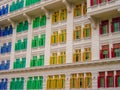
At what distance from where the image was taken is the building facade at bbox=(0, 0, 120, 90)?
26250 millimetres

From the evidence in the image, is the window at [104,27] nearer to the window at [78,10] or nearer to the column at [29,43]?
the window at [78,10]

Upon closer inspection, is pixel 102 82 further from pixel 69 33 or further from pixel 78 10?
pixel 78 10

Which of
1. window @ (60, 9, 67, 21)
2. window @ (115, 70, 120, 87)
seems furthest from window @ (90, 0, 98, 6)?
window @ (115, 70, 120, 87)

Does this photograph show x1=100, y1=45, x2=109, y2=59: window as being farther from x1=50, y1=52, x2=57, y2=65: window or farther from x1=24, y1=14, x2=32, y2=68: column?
x1=24, y1=14, x2=32, y2=68: column

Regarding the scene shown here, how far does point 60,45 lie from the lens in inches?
1212

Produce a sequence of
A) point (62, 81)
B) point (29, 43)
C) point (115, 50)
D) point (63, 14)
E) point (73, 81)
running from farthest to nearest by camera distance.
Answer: point (29, 43) < point (63, 14) < point (62, 81) < point (73, 81) < point (115, 50)

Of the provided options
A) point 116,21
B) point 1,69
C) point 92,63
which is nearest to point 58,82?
point 92,63

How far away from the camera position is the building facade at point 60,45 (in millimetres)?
26250

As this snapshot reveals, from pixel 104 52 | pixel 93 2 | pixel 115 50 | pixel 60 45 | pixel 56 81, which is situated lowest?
pixel 56 81

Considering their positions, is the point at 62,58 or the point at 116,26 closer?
the point at 116,26

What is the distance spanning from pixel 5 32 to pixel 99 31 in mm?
16373

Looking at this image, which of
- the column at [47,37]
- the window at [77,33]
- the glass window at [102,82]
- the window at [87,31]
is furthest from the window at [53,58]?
the glass window at [102,82]

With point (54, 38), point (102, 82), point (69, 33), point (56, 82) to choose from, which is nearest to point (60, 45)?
point (54, 38)

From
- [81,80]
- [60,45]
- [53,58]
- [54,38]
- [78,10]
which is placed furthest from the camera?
[54,38]
